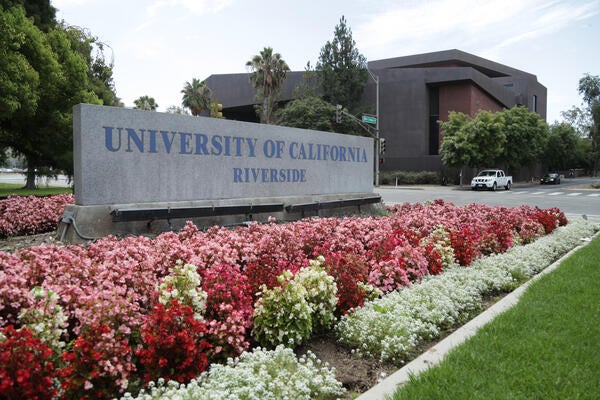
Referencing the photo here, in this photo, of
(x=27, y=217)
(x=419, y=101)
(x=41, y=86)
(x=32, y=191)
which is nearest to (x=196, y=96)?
(x=419, y=101)

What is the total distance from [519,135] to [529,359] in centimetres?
4899

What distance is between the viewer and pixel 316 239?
7.36 m

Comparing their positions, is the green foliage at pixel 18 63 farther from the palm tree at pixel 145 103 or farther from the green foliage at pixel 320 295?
the palm tree at pixel 145 103

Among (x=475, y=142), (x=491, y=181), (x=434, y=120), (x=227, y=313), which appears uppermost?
(x=434, y=120)

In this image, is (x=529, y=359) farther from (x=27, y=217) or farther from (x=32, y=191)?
(x=32, y=191)

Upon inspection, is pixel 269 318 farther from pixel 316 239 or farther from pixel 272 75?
pixel 272 75

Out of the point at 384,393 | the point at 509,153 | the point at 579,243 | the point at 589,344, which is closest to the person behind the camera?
the point at 384,393

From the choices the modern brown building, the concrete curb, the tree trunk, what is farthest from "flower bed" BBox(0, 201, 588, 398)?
the modern brown building

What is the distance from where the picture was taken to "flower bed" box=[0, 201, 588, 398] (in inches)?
123

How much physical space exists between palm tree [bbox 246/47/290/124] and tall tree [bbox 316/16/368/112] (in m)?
4.40

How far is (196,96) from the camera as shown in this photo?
5888 centimetres

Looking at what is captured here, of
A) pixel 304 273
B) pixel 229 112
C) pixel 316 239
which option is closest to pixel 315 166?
pixel 316 239

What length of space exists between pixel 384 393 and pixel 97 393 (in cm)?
191

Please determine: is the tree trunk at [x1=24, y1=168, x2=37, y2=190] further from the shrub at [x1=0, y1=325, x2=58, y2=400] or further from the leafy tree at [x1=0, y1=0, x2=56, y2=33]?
the shrub at [x1=0, y1=325, x2=58, y2=400]
